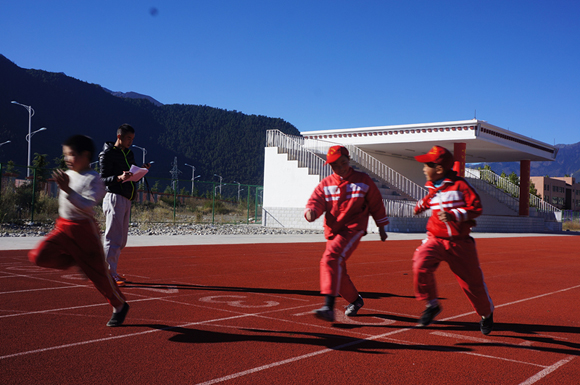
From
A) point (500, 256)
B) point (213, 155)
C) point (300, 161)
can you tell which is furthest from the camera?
point (213, 155)

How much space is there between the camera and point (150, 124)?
155 m

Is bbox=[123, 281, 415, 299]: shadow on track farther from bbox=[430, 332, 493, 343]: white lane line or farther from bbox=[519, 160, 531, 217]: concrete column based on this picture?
bbox=[519, 160, 531, 217]: concrete column

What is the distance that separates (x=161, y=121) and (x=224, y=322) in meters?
160

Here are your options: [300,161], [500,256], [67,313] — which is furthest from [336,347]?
[300,161]

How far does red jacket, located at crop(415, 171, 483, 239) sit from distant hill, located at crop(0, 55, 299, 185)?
114598mm

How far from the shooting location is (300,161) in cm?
2912

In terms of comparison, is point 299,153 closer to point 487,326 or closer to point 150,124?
point 487,326

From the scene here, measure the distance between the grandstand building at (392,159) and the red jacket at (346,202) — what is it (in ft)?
67.6

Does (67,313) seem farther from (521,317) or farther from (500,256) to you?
(500,256)

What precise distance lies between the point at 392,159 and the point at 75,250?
35605mm

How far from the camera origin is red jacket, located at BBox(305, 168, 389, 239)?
530 cm

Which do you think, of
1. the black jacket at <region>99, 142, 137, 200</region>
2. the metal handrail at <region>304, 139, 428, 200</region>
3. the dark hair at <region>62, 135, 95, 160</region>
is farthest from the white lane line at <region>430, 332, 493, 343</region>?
the metal handrail at <region>304, 139, 428, 200</region>

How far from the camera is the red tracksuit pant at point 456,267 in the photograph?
489 cm

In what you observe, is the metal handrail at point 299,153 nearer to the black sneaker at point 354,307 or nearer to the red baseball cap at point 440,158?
the black sneaker at point 354,307
